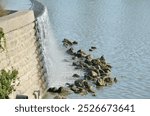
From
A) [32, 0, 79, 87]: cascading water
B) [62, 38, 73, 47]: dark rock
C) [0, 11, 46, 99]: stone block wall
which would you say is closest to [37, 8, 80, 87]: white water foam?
[32, 0, 79, 87]: cascading water

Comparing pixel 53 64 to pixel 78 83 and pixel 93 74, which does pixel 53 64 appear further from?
pixel 78 83

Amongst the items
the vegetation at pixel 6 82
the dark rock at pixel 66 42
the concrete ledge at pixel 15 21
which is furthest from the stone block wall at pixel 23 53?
the dark rock at pixel 66 42

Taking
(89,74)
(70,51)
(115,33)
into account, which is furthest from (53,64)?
(115,33)

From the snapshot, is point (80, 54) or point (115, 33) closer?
point (80, 54)

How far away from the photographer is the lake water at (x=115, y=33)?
33062mm

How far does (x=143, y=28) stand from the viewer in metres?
57.7

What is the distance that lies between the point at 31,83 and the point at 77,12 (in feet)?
155

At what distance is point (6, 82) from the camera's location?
18750 millimetres

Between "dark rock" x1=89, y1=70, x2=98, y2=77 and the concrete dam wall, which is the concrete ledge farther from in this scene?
"dark rock" x1=89, y1=70, x2=98, y2=77

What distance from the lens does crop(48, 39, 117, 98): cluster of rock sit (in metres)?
30.1

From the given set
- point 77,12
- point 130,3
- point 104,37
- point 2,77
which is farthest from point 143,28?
point 2,77

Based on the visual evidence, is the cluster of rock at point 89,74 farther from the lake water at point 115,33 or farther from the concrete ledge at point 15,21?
the concrete ledge at point 15,21

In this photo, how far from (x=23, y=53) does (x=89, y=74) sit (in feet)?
40.4

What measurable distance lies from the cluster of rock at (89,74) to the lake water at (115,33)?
2.60 feet
